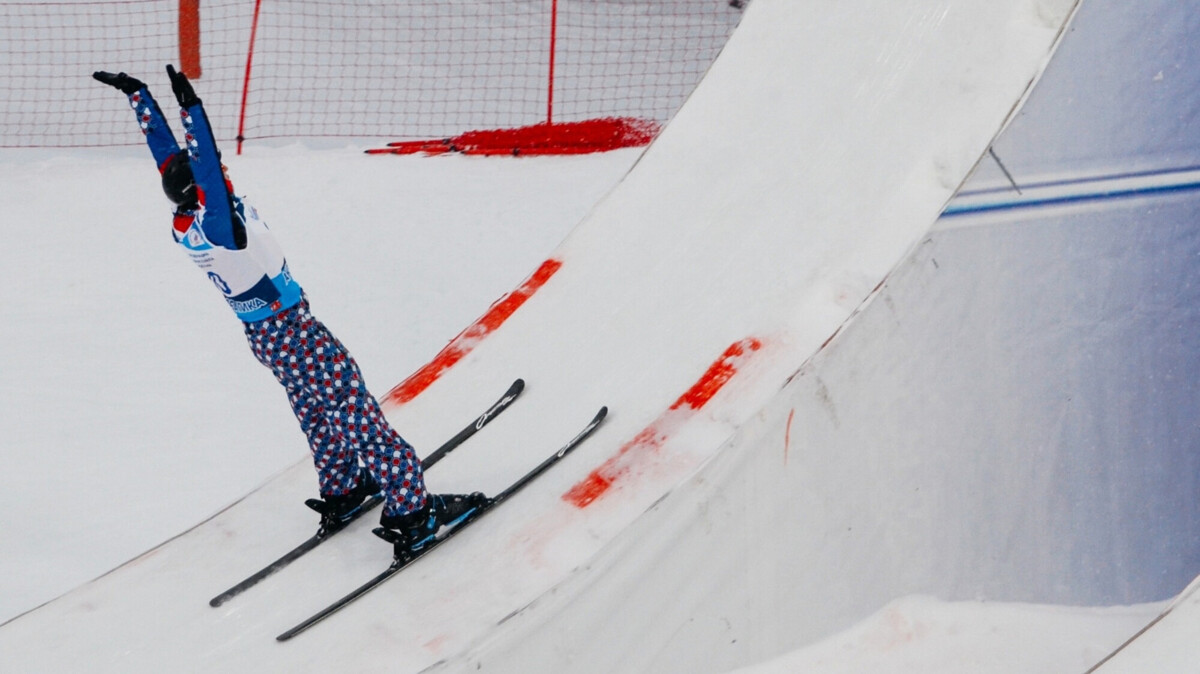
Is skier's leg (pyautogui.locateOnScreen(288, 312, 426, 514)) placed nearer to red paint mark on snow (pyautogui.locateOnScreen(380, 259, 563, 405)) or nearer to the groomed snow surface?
the groomed snow surface

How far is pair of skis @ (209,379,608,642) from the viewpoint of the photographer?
302cm

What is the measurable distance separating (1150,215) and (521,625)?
1.84 meters

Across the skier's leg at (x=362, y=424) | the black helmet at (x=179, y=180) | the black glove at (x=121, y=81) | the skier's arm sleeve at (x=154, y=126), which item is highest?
the black glove at (x=121, y=81)

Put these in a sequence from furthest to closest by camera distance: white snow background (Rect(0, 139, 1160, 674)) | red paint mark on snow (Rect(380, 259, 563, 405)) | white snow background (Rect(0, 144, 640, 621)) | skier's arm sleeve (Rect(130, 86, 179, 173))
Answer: white snow background (Rect(0, 144, 640, 621)) < red paint mark on snow (Rect(380, 259, 563, 405)) < white snow background (Rect(0, 139, 1160, 674)) < skier's arm sleeve (Rect(130, 86, 179, 173))

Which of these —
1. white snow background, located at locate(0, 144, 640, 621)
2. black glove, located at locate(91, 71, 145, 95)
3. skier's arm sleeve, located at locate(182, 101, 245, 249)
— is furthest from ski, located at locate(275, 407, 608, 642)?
black glove, located at locate(91, 71, 145, 95)

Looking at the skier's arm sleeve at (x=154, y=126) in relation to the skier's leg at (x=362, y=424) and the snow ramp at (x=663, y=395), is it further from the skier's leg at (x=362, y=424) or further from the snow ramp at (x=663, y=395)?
the snow ramp at (x=663, y=395)

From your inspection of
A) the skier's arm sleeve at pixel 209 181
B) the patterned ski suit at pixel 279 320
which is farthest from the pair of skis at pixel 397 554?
the skier's arm sleeve at pixel 209 181

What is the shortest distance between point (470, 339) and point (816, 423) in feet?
4.90

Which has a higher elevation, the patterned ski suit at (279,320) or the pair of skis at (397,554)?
the patterned ski suit at (279,320)

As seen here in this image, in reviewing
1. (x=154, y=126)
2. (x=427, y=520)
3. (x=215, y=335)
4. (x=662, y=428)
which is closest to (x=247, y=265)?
(x=154, y=126)

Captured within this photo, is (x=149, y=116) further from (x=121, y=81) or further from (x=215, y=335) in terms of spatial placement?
(x=215, y=335)

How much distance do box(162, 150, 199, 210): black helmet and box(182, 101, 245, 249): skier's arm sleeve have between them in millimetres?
31

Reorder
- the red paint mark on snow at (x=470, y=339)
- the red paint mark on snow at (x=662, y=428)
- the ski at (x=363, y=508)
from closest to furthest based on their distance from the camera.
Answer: the red paint mark on snow at (x=662, y=428) → the ski at (x=363, y=508) → the red paint mark on snow at (x=470, y=339)

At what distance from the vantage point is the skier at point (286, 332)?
8.89ft
